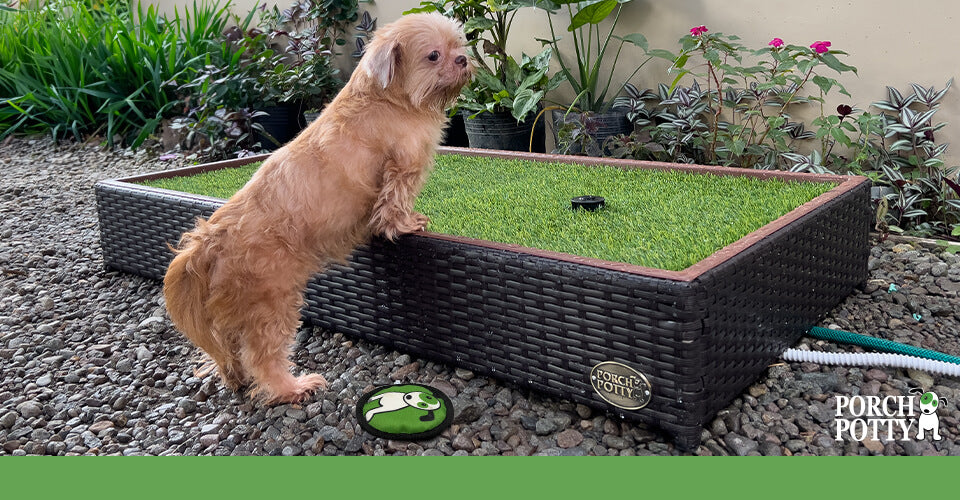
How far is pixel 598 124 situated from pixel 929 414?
3.23 meters

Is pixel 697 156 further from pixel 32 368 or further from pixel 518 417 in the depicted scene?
pixel 32 368

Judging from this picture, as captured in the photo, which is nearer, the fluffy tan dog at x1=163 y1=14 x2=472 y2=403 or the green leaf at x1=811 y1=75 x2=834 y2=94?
the fluffy tan dog at x1=163 y1=14 x2=472 y2=403

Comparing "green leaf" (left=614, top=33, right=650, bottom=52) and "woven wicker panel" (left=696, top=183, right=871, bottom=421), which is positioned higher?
"green leaf" (left=614, top=33, right=650, bottom=52)

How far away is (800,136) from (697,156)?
2.14 ft

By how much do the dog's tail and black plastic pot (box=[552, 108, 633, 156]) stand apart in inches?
127

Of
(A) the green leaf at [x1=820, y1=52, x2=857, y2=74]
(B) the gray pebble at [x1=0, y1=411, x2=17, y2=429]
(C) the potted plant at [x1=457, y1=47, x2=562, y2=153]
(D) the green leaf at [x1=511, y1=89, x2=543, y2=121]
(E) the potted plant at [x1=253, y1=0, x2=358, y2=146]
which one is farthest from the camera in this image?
(E) the potted plant at [x1=253, y1=0, x2=358, y2=146]

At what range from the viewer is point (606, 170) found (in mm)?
4125

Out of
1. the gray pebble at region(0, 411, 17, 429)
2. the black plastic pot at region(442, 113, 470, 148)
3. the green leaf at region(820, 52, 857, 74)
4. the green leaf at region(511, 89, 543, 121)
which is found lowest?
the gray pebble at region(0, 411, 17, 429)

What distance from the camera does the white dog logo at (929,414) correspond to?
7.78 feet

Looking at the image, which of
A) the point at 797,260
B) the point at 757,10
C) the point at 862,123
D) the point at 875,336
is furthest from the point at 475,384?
the point at 757,10

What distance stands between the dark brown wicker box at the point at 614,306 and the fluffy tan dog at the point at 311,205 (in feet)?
0.95

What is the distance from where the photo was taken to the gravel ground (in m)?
2.44

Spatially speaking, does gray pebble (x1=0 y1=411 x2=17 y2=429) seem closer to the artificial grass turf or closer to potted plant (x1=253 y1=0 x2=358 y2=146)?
the artificial grass turf

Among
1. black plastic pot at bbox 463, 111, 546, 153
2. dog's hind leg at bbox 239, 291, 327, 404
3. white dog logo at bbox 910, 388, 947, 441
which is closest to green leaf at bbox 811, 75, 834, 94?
black plastic pot at bbox 463, 111, 546, 153
